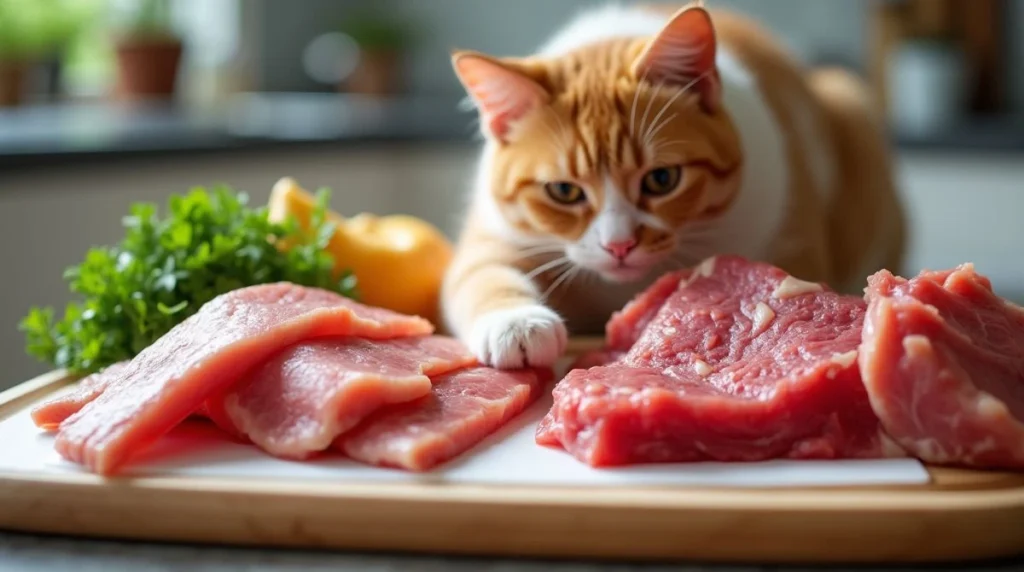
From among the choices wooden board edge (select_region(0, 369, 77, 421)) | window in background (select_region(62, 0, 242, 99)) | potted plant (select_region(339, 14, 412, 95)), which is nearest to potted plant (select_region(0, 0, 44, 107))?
window in background (select_region(62, 0, 242, 99))

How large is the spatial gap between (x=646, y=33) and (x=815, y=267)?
0.51 meters

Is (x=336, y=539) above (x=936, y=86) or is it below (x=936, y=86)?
below

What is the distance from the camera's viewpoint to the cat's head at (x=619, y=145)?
152 cm

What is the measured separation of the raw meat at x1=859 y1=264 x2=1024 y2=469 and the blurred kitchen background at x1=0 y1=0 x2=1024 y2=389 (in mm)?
1542

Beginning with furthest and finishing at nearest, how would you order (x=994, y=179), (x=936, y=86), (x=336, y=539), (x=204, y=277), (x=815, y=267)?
(x=936, y=86) → (x=994, y=179) → (x=815, y=267) → (x=204, y=277) → (x=336, y=539)

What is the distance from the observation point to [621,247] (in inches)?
59.2

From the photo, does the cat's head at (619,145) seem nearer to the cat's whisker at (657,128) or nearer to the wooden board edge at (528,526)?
the cat's whisker at (657,128)

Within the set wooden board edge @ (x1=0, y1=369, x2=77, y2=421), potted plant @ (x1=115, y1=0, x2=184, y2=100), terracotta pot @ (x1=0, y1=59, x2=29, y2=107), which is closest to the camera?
wooden board edge @ (x1=0, y1=369, x2=77, y2=421)

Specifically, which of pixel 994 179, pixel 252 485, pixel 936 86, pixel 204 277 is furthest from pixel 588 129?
pixel 936 86

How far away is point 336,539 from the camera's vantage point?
1003 millimetres

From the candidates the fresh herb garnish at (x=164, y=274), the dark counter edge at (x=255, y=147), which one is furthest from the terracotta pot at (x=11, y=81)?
the fresh herb garnish at (x=164, y=274)

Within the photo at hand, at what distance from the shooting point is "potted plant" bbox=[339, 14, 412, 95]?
14.8ft

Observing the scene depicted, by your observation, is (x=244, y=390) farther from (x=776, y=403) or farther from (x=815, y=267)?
(x=815, y=267)

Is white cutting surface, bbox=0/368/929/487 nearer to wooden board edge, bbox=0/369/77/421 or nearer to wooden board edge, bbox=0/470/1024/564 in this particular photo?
wooden board edge, bbox=0/470/1024/564
